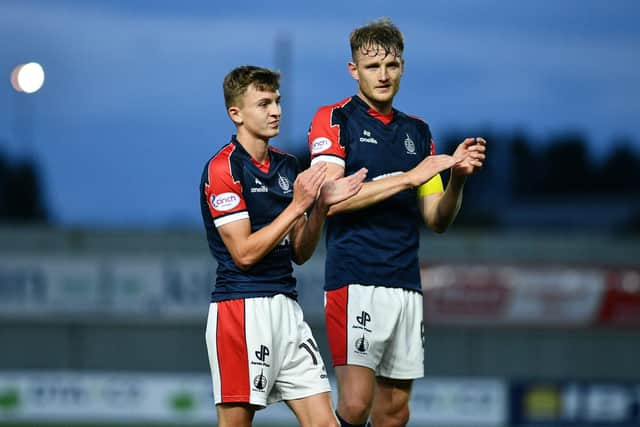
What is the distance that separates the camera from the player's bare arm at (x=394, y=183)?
4.95 m

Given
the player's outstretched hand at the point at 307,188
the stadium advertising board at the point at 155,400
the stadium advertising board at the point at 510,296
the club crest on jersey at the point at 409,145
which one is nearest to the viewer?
the player's outstretched hand at the point at 307,188

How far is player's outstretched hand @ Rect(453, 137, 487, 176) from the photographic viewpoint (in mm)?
5027

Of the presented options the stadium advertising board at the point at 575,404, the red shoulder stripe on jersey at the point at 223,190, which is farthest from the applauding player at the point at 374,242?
the stadium advertising board at the point at 575,404

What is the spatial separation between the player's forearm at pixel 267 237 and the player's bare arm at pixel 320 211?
0.18m

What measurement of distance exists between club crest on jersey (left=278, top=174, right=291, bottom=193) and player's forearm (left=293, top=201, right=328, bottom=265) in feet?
0.47

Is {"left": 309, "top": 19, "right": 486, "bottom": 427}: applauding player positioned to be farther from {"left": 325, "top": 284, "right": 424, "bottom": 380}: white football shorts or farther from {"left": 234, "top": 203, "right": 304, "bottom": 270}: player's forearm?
{"left": 234, "top": 203, "right": 304, "bottom": 270}: player's forearm

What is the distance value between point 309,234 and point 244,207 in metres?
0.30

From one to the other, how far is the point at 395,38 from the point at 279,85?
643 millimetres

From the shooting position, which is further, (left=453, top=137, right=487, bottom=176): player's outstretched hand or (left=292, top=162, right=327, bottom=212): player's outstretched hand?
(left=453, top=137, right=487, bottom=176): player's outstretched hand

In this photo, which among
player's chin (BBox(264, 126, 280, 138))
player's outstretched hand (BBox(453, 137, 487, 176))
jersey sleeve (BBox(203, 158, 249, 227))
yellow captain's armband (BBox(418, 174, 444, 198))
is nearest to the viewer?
jersey sleeve (BBox(203, 158, 249, 227))

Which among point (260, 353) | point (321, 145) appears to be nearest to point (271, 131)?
point (321, 145)

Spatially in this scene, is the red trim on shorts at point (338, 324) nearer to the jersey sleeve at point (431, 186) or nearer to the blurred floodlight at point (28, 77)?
the jersey sleeve at point (431, 186)

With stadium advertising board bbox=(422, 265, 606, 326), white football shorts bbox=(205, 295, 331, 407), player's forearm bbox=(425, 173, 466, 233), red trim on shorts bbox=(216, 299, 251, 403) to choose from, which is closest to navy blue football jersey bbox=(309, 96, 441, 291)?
player's forearm bbox=(425, 173, 466, 233)

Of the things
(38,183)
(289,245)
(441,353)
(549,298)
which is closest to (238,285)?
(289,245)
